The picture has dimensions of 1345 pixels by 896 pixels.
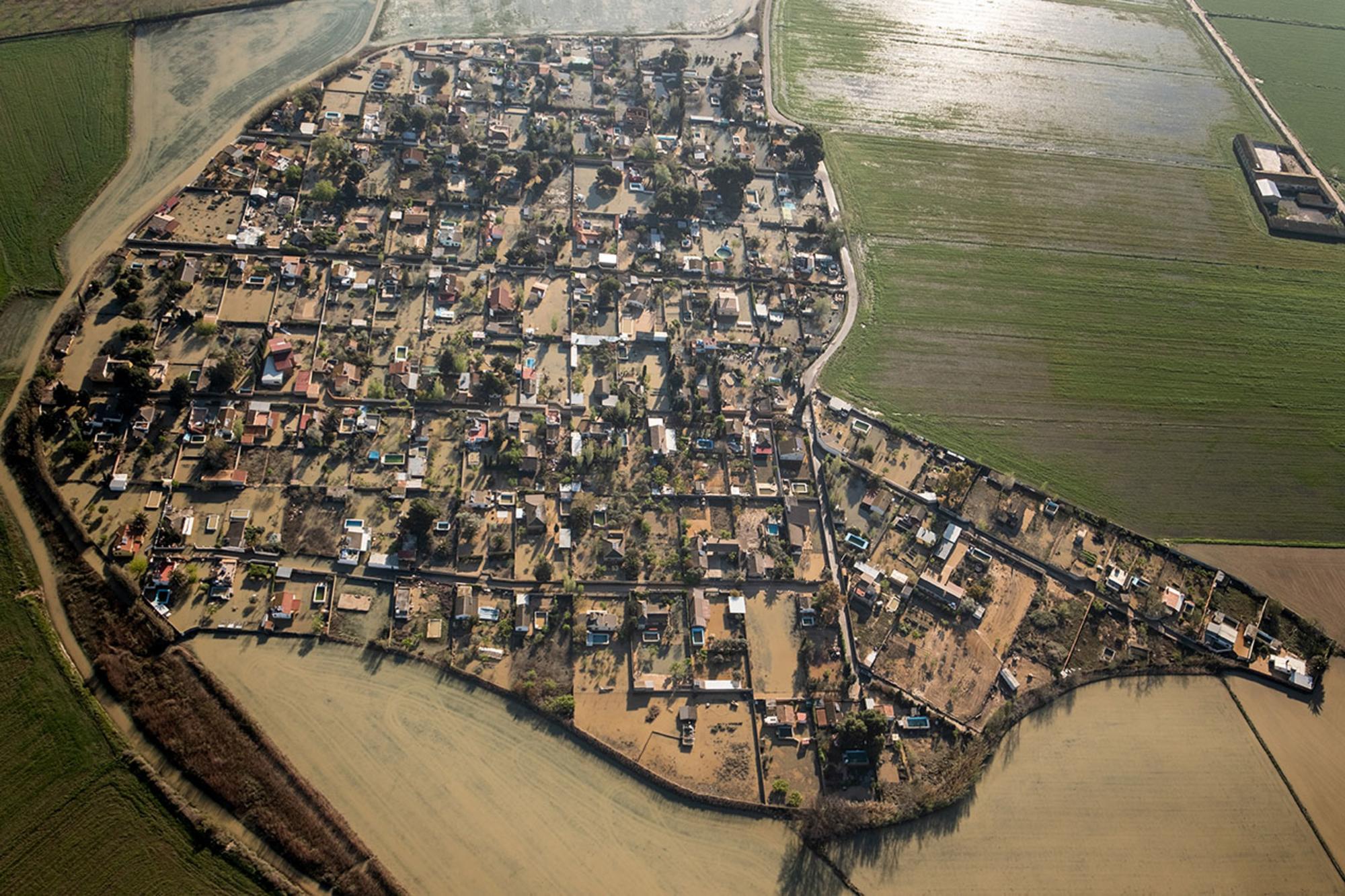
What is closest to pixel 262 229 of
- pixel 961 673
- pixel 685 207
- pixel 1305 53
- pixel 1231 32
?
pixel 685 207

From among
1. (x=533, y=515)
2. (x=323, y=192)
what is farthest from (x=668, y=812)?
(x=323, y=192)

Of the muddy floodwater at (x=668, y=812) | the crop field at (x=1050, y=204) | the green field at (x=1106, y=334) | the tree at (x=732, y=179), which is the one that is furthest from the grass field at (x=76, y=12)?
the green field at (x=1106, y=334)

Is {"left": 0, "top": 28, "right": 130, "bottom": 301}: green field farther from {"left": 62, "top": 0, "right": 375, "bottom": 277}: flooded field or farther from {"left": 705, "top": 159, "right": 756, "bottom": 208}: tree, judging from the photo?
{"left": 705, "top": 159, "right": 756, "bottom": 208}: tree

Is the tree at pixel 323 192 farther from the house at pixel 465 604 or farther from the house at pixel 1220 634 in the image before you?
the house at pixel 1220 634

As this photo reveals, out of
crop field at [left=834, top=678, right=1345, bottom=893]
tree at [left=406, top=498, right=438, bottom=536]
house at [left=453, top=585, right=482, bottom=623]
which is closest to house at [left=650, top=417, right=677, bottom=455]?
tree at [left=406, top=498, right=438, bottom=536]

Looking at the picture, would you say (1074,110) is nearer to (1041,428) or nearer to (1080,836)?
(1041,428)

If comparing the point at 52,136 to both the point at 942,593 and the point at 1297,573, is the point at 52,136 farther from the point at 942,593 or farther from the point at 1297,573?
the point at 1297,573
